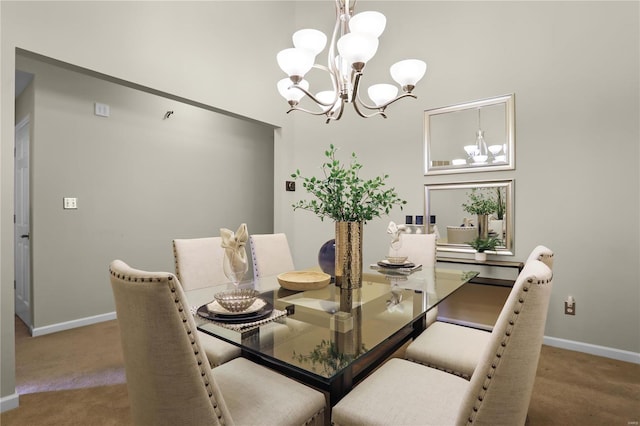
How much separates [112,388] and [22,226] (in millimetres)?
2444

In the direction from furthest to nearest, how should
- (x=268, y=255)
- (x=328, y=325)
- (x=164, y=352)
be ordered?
1. (x=268, y=255)
2. (x=328, y=325)
3. (x=164, y=352)

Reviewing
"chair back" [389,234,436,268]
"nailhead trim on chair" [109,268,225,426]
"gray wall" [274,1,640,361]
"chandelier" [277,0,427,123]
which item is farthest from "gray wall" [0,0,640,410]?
"nailhead trim on chair" [109,268,225,426]

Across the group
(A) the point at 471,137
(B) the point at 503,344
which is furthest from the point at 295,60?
(A) the point at 471,137

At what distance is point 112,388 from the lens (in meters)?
2.04

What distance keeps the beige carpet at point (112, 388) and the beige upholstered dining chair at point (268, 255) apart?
110 centimetres

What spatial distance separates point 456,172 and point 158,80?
2699 mm

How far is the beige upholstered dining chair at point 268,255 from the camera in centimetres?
232

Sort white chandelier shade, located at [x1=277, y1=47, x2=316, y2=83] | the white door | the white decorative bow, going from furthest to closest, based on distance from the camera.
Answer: the white door, white chandelier shade, located at [x1=277, y1=47, x2=316, y2=83], the white decorative bow

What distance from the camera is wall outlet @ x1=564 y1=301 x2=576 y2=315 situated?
102 inches

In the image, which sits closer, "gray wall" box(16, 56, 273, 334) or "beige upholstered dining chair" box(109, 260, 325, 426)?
"beige upholstered dining chair" box(109, 260, 325, 426)

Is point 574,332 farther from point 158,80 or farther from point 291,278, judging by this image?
point 158,80

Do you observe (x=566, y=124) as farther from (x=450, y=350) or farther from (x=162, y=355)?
(x=162, y=355)

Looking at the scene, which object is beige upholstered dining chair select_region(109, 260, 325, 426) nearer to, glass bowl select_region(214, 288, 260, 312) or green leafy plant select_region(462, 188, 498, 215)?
glass bowl select_region(214, 288, 260, 312)

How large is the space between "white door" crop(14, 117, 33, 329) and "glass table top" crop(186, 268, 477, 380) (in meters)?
2.66
